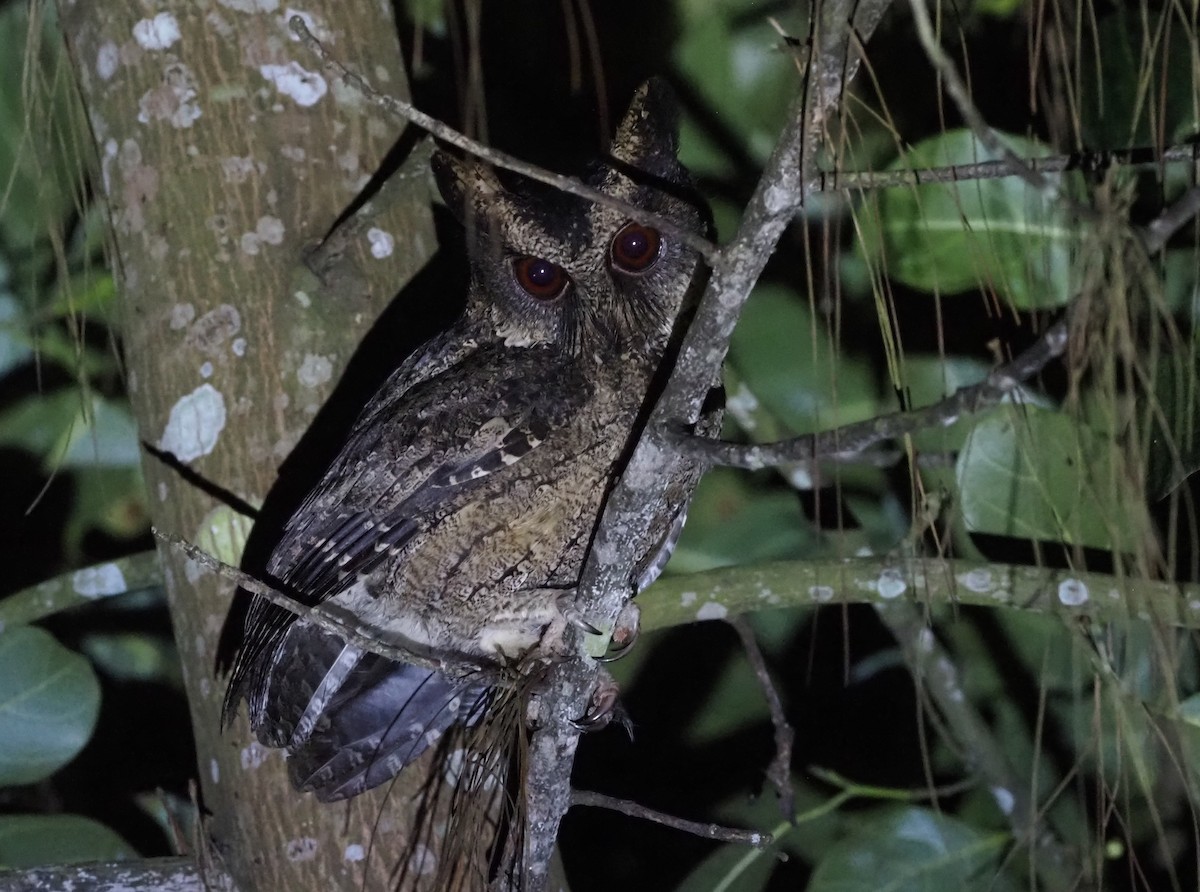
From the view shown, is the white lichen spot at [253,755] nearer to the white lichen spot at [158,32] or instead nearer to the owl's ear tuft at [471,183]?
the owl's ear tuft at [471,183]

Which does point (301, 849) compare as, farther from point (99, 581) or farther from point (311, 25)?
point (311, 25)

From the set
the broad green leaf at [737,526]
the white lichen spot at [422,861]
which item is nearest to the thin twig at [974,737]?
the broad green leaf at [737,526]

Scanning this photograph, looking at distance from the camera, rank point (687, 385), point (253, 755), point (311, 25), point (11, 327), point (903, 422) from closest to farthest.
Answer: point (903, 422), point (687, 385), point (253, 755), point (311, 25), point (11, 327)

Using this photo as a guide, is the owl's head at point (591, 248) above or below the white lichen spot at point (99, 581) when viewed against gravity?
above

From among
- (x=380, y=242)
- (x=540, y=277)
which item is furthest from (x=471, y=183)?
(x=380, y=242)

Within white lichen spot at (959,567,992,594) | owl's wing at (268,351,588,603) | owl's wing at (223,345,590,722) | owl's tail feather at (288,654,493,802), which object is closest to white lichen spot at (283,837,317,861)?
owl's tail feather at (288,654,493,802)

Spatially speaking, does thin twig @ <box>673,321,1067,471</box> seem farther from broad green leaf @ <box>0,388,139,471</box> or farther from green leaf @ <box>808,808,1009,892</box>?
broad green leaf @ <box>0,388,139,471</box>
